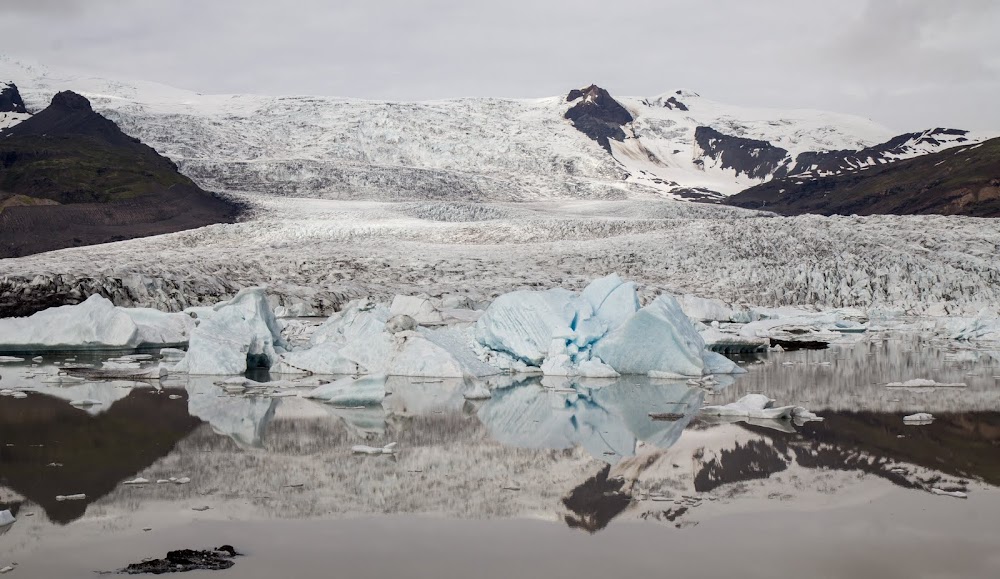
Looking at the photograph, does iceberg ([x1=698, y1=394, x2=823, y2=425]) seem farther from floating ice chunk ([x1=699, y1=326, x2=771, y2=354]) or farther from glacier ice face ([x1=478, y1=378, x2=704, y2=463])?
floating ice chunk ([x1=699, y1=326, x2=771, y2=354])

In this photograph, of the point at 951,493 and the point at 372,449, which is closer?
the point at 951,493

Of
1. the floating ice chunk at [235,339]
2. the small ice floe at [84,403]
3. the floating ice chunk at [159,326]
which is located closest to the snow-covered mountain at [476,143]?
the floating ice chunk at [159,326]

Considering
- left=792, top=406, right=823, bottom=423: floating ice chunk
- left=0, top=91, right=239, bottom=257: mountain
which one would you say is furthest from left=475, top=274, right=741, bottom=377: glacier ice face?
left=0, top=91, right=239, bottom=257: mountain

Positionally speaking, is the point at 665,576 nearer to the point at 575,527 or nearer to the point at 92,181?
the point at 575,527

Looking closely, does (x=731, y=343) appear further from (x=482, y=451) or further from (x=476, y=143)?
(x=476, y=143)

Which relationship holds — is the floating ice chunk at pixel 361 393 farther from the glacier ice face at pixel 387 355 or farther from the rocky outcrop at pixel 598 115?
the rocky outcrop at pixel 598 115

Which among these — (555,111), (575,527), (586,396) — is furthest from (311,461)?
(555,111)

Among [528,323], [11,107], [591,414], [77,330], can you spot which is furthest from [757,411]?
[11,107]

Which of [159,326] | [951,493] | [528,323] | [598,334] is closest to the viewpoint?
[951,493]
